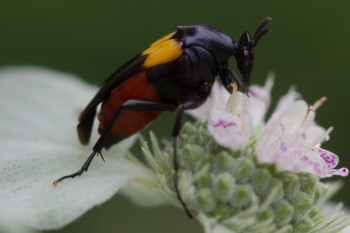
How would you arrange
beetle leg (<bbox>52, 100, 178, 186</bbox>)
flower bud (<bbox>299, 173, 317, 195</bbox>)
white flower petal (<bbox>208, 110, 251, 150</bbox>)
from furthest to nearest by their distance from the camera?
1. beetle leg (<bbox>52, 100, 178, 186</bbox>)
2. flower bud (<bbox>299, 173, 317, 195</bbox>)
3. white flower petal (<bbox>208, 110, 251, 150</bbox>)

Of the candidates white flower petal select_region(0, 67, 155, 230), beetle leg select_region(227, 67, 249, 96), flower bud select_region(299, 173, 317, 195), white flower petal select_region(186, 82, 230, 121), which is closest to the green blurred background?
white flower petal select_region(0, 67, 155, 230)

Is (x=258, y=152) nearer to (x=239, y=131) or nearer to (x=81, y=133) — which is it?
(x=239, y=131)

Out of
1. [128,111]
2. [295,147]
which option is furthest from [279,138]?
[128,111]

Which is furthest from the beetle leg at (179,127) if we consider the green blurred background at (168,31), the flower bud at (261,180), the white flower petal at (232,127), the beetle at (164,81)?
the green blurred background at (168,31)

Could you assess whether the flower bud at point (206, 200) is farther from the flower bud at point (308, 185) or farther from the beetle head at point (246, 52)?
the beetle head at point (246, 52)

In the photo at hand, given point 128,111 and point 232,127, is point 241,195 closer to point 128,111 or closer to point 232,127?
point 232,127

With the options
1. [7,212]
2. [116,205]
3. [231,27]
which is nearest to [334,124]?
[231,27]

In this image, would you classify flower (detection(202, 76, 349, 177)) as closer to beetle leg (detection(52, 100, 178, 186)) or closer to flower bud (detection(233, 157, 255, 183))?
flower bud (detection(233, 157, 255, 183))
